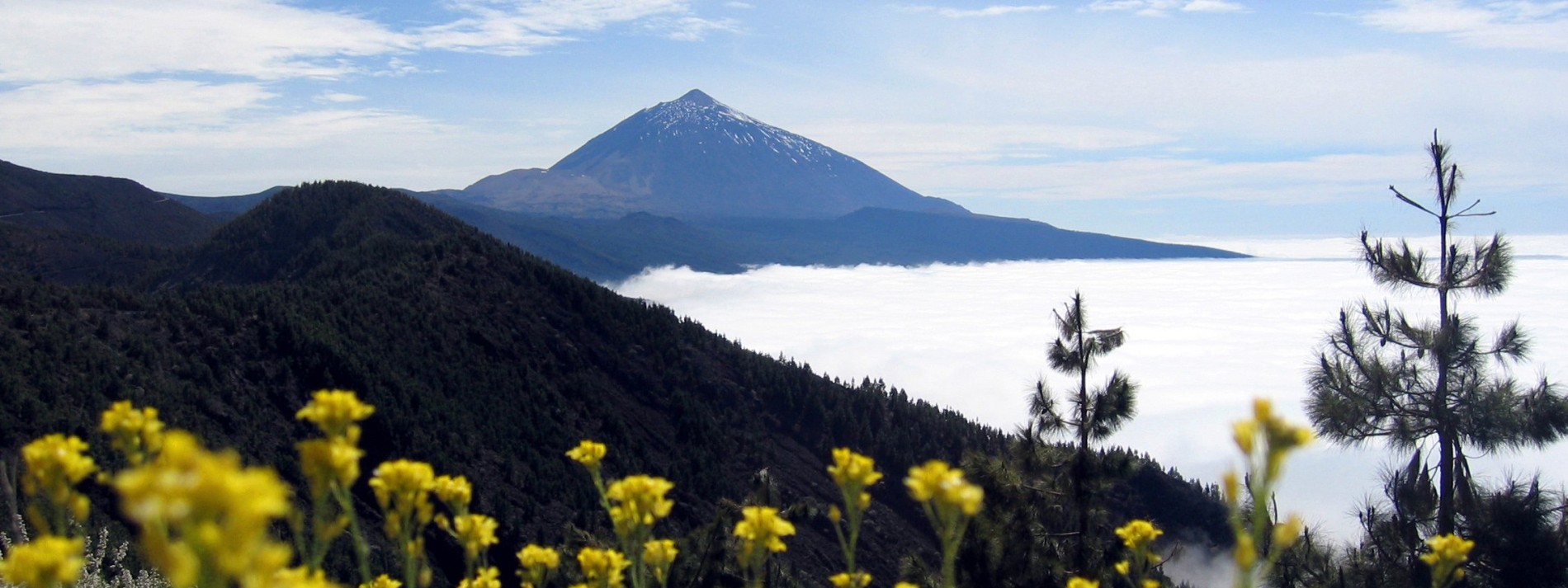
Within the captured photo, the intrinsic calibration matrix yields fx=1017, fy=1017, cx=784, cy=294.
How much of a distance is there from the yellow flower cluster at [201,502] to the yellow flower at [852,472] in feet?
5.13

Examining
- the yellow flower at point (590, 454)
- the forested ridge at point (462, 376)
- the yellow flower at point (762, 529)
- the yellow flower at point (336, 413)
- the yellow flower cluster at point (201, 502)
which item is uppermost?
the yellow flower cluster at point (201, 502)

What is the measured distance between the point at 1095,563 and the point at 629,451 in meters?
43.2

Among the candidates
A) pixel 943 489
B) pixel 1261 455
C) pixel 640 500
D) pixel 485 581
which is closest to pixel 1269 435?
pixel 1261 455

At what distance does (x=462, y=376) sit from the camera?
174 ft

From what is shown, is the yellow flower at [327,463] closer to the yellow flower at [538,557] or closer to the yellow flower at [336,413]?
the yellow flower at [336,413]

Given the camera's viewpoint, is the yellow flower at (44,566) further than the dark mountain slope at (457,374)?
No

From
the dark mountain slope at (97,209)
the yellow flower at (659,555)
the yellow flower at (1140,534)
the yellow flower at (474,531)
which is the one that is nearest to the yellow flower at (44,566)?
the yellow flower at (474,531)

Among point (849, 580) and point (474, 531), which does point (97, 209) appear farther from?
point (849, 580)

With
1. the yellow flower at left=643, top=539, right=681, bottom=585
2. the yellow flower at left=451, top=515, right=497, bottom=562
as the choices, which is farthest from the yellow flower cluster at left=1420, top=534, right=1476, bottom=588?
the yellow flower at left=451, top=515, right=497, bottom=562

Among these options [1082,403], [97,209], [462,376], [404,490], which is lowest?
[462,376]

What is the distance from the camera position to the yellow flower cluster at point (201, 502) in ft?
3.65

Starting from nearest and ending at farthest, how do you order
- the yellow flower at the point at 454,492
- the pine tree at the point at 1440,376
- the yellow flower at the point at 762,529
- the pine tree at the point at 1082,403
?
the yellow flower at the point at 762,529 → the yellow flower at the point at 454,492 → the pine tree at the point at 1440,376 → the pine tree at the point at 1082,403

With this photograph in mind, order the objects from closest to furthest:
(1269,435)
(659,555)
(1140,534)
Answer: (1269,435) → (659,555) → (1140,534)

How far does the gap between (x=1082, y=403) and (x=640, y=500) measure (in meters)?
11.2
